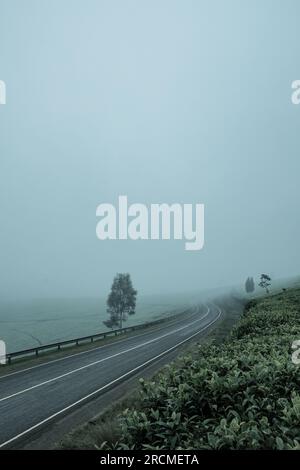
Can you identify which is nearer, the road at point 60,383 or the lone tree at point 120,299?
the road at point 60,383

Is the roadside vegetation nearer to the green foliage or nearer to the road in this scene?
the green foliage

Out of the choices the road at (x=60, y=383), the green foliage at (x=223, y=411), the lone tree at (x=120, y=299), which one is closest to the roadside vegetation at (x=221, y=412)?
the green foliage at (x=223, y=411)

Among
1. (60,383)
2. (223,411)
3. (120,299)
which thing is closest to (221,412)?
(223,411)

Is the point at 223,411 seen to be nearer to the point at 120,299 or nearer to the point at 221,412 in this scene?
the point at 221,412

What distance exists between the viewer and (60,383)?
62.1 feet

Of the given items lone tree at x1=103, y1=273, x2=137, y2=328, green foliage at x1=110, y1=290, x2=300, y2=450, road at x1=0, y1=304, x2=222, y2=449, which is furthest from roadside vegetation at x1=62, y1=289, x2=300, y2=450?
Answer: lone tree at x1=103, y1=273, x2=137, y2=328

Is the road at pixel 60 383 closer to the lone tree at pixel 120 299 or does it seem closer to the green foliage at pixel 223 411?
the green foliage at pixel 223 411

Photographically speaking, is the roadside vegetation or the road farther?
the road

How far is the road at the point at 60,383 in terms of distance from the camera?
13234 millimetres

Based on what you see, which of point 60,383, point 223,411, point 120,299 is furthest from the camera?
point 120,299

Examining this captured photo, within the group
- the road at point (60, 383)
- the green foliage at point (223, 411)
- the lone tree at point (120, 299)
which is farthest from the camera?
the lone tree at point (120, 299)

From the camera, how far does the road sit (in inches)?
521
